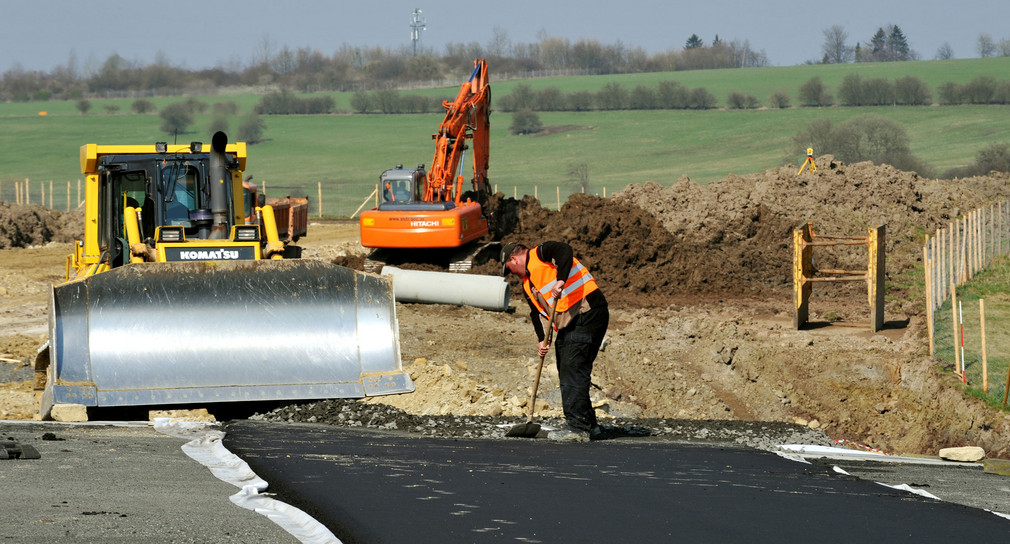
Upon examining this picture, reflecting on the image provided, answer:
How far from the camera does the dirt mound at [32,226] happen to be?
105 feet

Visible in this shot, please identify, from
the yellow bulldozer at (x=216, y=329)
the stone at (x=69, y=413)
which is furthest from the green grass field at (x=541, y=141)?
the stone at (x=69, y=413)

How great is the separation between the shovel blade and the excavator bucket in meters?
1.18

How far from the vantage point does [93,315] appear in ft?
33.0

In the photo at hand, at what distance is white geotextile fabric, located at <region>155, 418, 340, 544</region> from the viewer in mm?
5270

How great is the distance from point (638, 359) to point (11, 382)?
739cm

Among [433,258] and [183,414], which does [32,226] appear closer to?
[433,258]

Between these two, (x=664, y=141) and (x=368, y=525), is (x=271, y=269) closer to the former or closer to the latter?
(x=368, y=525)

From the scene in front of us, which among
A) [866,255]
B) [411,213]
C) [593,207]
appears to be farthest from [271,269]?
[866,255]

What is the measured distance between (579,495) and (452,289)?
41.3 ft

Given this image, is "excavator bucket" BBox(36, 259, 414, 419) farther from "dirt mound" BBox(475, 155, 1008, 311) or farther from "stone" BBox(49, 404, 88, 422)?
"dirt mound" BBox(475, 155, 1008, 311)

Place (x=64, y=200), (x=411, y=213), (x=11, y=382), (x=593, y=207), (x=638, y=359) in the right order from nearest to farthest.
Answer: (x=11, y=382) → (x=638, y=359) → (x=411, y=213) → (x=593, y=207) → (x=64, y=200)

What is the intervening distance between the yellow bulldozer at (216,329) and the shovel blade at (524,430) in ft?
3.79

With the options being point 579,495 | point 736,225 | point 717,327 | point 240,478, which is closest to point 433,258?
point 717,327

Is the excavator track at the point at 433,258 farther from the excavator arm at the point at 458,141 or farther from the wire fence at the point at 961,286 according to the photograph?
the wire fence at the point at 961,286
